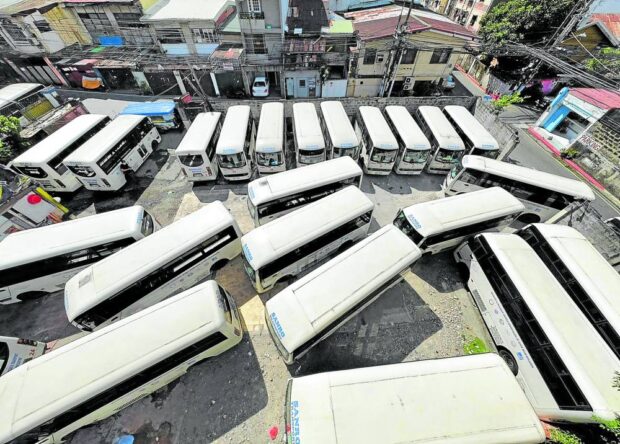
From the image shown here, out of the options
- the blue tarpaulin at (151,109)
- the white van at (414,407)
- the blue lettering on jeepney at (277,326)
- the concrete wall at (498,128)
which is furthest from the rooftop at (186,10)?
the white van at (414,407)

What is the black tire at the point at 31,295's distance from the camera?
31.7 feet

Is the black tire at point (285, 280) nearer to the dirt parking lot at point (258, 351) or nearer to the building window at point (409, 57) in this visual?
the dirt parking lot at point (258, 351)

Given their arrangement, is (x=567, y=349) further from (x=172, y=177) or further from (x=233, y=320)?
(x=172, y=177)

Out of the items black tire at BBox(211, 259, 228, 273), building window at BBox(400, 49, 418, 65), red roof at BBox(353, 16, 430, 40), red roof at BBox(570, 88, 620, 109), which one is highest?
red roof at BBox(353, 16, 430, 40)

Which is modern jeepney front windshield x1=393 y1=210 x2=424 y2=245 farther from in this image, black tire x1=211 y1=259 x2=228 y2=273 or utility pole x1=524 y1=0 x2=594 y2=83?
utility pole x1=524 y1=0 x2=594 y2=83

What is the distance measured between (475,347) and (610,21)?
36.7 meters

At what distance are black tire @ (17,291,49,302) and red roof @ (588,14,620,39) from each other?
47.0 meters

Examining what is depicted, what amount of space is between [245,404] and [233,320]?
283 cm

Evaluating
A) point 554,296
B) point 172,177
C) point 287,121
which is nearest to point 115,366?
point 172,177

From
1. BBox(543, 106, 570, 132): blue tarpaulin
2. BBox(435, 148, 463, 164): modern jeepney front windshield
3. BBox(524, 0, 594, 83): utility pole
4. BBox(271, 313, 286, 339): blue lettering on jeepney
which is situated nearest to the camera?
BBox(271, 313, 286, 339): blue lettering on jeepney

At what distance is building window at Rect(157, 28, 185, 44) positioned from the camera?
2206 cm

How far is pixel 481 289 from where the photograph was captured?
954 cm

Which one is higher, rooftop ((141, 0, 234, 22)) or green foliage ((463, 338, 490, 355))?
rooftop ((141, 0, 234, 22))

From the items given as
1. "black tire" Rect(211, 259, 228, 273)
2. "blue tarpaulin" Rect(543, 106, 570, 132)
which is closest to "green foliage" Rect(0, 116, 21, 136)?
"black tire" Rect(211, 259, 228, 273)
